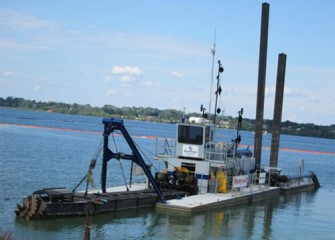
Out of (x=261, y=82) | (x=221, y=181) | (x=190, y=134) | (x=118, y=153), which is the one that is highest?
(x=261, y=82)

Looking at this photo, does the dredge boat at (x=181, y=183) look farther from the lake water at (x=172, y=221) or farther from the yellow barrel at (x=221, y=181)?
the lake water at (x=172, y=221)

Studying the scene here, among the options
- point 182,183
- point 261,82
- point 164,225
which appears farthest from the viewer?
point 261,82

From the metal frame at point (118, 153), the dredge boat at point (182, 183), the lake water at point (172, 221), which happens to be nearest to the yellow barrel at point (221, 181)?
the dredge boat at point (182, 183)

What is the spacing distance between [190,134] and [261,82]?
38.9 ft

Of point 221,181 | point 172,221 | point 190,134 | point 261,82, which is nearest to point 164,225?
point 172,221

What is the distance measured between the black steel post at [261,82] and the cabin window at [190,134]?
10.5 m

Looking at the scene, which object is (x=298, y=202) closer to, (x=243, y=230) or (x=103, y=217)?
(x=243, y=230)

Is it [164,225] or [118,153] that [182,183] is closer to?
[118,153]

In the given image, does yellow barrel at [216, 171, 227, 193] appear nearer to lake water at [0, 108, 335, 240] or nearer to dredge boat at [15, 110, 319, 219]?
dredge boat at [15, 110, 319, 219]

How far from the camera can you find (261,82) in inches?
1465

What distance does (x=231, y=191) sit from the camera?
1085 inches

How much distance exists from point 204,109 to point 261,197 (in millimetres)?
5881

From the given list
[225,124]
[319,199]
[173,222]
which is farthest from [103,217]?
[319,199]

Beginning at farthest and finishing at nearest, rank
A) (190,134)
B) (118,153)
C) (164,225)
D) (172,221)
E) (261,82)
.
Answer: (261,82)
(190,134)
(118,153)
(172,221)
(164,225)
